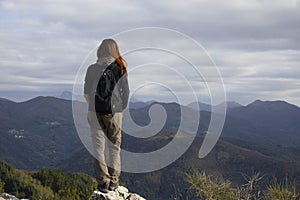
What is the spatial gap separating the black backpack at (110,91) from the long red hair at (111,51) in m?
0.10

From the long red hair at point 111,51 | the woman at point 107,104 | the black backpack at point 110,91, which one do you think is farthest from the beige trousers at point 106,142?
the long red hair at point 111,51

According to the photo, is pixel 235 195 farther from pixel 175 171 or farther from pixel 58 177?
pixel 175 171

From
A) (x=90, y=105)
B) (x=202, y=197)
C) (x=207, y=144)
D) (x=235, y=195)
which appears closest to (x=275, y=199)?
(x=235, y=195)

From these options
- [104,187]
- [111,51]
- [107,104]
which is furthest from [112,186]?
[111,51]

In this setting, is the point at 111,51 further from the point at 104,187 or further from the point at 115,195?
the point at 115,195

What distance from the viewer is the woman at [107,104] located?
279 inches

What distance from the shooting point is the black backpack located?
706cm

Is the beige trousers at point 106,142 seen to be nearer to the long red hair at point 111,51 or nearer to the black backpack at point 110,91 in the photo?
the black backpack at point 110,91

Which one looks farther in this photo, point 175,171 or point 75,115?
point 175,171

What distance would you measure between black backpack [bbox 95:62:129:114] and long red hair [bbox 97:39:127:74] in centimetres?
10

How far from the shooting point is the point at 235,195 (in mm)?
6938

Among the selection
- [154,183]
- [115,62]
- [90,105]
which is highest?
[115,62]

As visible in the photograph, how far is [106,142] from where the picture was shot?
755cm

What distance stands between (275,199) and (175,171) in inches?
7120
